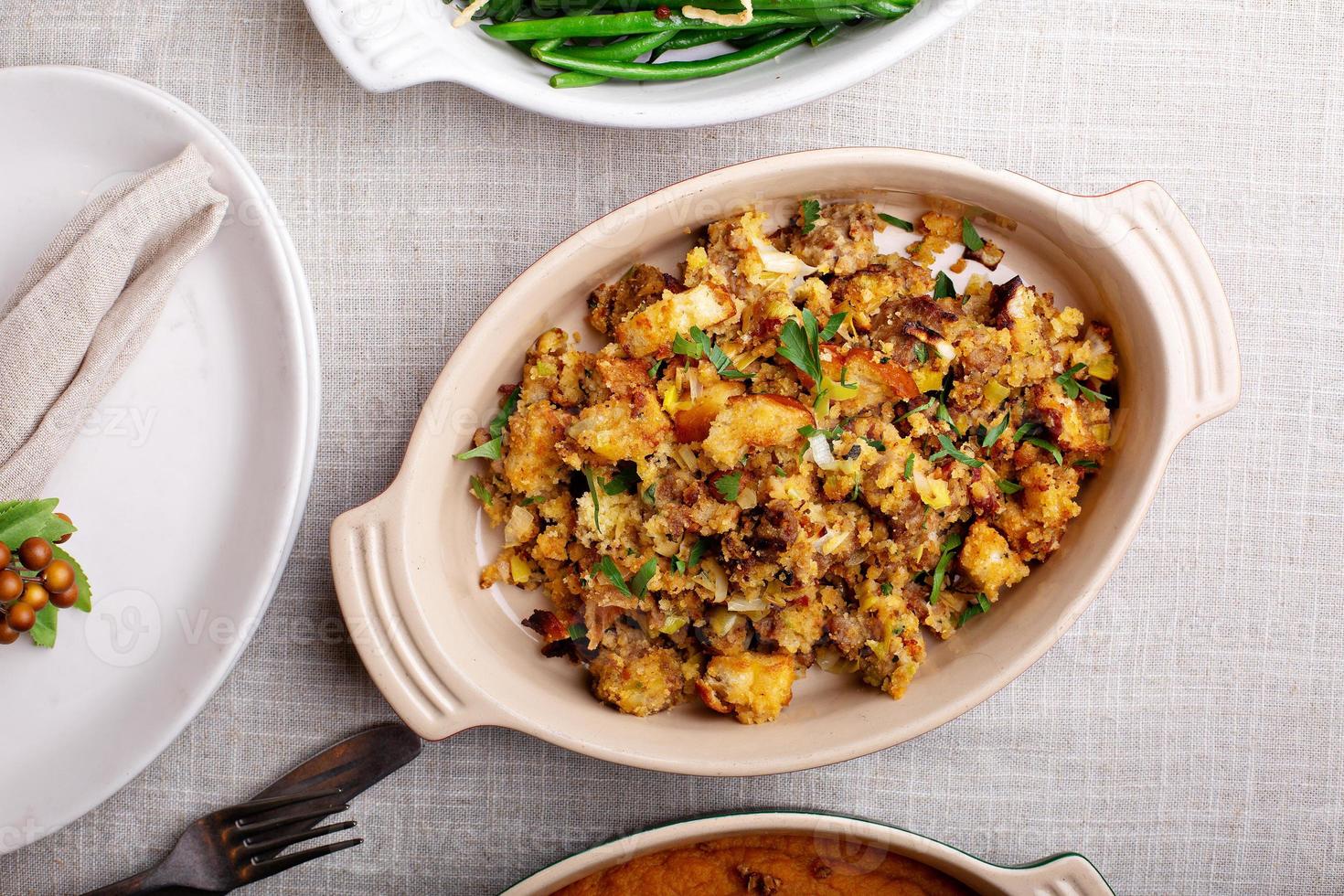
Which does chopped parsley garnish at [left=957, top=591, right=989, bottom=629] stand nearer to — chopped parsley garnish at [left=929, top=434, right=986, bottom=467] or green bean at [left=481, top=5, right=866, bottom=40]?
chopped parsley garnish at [left=929, top=434, right=986, bottom=467]

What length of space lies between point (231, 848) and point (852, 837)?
1.29 meters

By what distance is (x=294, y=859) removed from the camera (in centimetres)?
181

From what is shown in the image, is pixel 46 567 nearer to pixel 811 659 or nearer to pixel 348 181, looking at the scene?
pixel 348 181

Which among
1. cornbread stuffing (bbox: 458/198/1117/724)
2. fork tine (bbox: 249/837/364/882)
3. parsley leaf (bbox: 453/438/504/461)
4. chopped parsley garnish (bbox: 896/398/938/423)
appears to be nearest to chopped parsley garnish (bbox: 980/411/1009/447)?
cornbread stuffing (bbox: 458/198/1117/724)

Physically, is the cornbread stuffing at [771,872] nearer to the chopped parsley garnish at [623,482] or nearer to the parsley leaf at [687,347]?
the chopped parsley garnish at [623,482]

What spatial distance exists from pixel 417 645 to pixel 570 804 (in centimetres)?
60

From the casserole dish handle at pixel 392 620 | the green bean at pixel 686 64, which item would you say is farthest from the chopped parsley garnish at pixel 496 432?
the green bean at pixel 686 64

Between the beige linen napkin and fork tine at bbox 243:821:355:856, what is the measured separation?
33.4 inches

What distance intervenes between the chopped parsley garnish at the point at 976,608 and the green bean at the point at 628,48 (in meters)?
1.25

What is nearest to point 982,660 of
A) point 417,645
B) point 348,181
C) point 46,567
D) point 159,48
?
point 417,645

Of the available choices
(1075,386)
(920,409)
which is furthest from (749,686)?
(1075,386)

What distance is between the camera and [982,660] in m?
1.71

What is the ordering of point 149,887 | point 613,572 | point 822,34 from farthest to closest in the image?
point 149,887, point 822,34, point 613,572

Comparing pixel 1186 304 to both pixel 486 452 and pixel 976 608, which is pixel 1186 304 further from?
pixel 486 452
